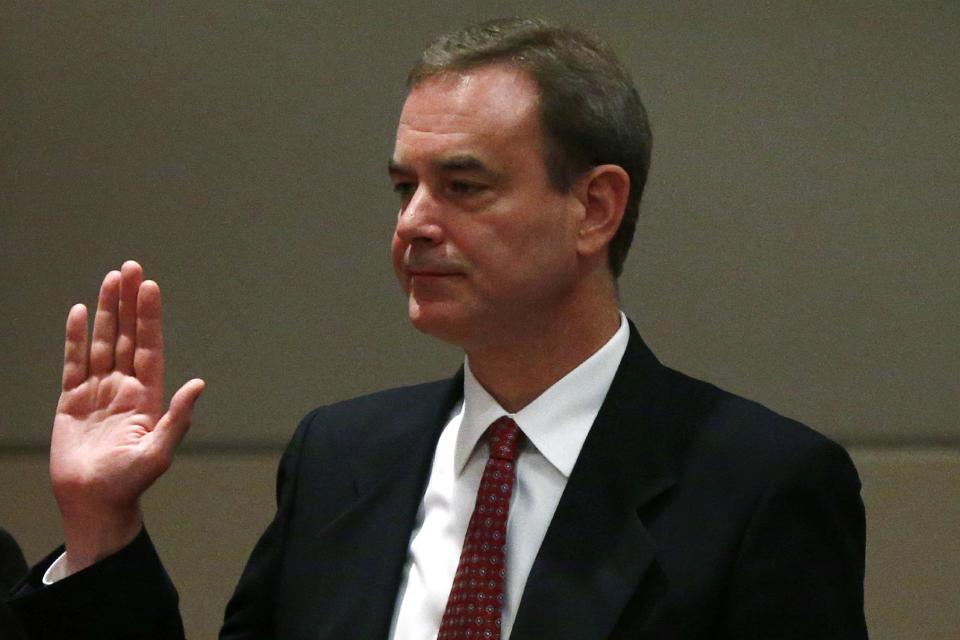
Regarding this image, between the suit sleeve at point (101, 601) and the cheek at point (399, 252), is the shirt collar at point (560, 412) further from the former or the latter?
the suit sleeve at point (101, 601)

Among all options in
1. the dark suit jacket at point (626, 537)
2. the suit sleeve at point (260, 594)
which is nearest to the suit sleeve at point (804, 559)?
the dark suit jacket at point (626, 537)

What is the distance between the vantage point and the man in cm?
167

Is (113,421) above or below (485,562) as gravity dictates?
above

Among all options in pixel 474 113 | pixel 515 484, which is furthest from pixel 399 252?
pixel 515 484

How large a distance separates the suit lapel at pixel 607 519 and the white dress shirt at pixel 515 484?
27 mm

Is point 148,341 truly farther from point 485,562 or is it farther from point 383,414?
point 485,562

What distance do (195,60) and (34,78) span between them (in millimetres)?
329

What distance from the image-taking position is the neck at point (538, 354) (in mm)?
1831

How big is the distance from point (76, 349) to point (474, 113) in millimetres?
592

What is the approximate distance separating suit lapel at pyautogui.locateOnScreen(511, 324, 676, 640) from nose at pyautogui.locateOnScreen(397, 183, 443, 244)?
30 centimetres

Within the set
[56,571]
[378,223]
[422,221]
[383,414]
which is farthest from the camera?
[378,223]

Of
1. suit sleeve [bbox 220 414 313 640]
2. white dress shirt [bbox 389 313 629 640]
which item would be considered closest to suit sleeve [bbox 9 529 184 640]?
suit sleeve [bbox 220 414 313 640]

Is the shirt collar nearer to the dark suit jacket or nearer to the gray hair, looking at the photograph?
the dark suit jacket

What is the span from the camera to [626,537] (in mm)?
1707
